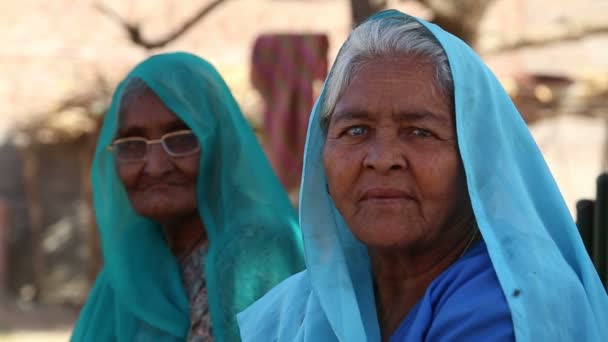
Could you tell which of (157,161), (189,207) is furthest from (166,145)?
(189,207)

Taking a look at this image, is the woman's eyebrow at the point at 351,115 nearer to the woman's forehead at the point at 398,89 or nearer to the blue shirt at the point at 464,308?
the woman's forehead at the point at 398,89

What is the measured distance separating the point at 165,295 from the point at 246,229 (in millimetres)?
385

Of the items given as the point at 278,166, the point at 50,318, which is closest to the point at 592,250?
the point at 278,166

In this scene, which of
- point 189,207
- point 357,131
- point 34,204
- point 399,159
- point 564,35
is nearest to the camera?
point 399,159

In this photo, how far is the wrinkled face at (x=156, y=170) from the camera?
3641 mm

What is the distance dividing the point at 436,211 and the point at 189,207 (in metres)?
1.47

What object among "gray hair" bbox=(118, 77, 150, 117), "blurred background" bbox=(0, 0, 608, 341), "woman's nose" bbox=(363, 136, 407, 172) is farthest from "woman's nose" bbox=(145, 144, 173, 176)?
"blurred background" bbox=(0, 0, 608, 341)

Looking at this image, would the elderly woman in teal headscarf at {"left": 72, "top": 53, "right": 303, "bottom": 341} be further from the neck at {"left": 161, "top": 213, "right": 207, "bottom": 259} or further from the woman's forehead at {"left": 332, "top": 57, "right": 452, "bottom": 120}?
the woman's forehead at {"left": 332, "top": 57, "right": 452, "bottom": 120}

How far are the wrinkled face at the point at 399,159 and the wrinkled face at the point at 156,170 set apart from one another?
Result: 50.3 inches

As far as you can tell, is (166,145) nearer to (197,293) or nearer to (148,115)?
(148,115)

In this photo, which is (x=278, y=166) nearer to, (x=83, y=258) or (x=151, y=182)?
(x=151, y=182)

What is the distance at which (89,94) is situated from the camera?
1103 centimetres

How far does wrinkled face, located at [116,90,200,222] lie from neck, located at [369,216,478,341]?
3.98 ft

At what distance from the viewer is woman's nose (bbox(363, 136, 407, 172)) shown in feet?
7.65
